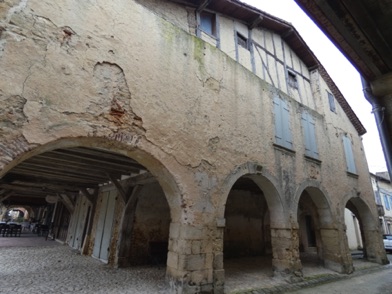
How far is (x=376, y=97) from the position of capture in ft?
8.54

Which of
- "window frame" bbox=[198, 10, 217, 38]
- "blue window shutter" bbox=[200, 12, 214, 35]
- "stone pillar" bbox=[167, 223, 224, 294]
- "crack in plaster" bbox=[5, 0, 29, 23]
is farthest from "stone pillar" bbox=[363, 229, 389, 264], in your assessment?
"crack in plaster" bbox=[5, 0, 29, 23]

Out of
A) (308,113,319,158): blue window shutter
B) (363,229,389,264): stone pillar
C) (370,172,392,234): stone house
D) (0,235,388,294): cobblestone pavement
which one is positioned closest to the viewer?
(0,235,388,294): cobblestone pavement

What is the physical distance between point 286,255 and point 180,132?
3839 millimetres

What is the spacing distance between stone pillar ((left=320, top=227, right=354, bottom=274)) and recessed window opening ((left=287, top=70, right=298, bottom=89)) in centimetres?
491

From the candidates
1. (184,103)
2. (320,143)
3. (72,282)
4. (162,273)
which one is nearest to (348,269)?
(320,143)

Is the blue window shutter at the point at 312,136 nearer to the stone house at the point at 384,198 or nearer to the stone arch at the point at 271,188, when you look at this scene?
the stone arch at the point at 271,188

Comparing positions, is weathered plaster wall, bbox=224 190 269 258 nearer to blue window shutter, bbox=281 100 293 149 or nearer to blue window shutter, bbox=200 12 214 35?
blue window shutter, bbox=281 100 293 149

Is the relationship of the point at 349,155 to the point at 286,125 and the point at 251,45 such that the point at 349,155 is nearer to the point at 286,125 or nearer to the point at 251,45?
the point at 286,125

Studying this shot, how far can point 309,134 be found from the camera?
763cm

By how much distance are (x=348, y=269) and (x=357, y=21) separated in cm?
722

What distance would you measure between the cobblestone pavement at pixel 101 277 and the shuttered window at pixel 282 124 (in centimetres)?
337

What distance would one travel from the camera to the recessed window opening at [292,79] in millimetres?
8477

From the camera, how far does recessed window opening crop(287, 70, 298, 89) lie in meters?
8.48

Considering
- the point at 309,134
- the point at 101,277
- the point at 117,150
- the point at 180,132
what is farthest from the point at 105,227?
the point at 309,134
